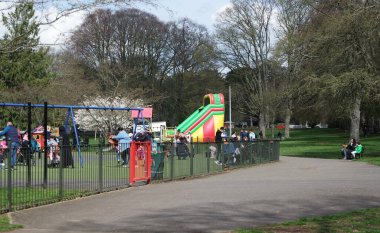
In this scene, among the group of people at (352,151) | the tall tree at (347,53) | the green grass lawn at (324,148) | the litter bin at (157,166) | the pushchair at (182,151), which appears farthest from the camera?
the green grass lawn at (324,148)

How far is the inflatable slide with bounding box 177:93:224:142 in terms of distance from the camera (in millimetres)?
41625

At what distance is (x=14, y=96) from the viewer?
38.4 meters

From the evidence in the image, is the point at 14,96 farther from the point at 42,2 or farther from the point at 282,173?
the point at 42,2

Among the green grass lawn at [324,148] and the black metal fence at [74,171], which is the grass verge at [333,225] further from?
the green grass lawn at [324,148]

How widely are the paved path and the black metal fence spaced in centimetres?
37

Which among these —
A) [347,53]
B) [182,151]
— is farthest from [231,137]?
[182,151]

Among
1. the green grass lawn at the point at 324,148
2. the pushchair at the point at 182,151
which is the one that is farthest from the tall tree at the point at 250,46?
the pushchair at the point at 182,151

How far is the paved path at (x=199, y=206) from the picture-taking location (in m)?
9.21

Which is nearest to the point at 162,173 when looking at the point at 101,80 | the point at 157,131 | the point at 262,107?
the point at 157,131

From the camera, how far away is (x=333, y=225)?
339 inches

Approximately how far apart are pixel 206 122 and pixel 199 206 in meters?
31.5

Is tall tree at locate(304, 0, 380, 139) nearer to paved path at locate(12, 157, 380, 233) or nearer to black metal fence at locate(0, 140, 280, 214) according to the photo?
black metal fence at locate(0, 140, 280, 214)

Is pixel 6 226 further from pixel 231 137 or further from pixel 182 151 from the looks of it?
pixel 231 137

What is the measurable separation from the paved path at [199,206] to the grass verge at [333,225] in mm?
482
